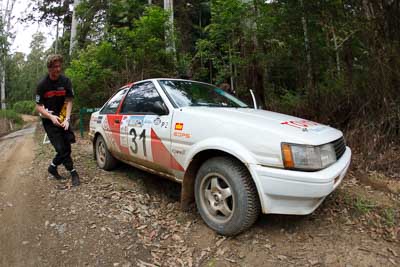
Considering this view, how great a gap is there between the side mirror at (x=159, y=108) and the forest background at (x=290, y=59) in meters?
3.04

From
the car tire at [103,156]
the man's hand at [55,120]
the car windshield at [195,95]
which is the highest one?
the car windshield at [195,95]

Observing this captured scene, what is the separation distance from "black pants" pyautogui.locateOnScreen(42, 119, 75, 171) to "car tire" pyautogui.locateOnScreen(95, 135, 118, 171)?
2.08 feet

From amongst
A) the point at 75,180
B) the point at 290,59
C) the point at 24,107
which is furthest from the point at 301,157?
the point at 24,107

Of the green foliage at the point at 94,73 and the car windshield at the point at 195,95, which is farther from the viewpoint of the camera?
the green foliage at the point at 94,73

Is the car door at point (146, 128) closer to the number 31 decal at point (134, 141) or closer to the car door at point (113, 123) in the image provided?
the number 31 decal at point (134, 141)

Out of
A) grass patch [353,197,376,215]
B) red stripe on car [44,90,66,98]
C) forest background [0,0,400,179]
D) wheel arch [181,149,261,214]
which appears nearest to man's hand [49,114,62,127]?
red stripe on car [44,90,66,98]

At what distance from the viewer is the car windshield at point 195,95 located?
10.7 feet

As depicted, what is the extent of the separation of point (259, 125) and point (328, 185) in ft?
2.52

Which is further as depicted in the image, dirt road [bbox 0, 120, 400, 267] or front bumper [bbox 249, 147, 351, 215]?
dirt road [bbox 0, 120, 400, 267]

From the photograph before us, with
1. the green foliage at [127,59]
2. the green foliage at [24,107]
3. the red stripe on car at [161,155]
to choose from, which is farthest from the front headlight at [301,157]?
the green foliage at [24,107]

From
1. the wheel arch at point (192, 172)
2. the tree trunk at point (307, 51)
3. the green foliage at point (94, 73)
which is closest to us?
the wheel arch at point (192, 172)

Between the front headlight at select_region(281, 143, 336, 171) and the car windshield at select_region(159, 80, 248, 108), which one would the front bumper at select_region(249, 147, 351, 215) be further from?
the car windshield at select_region(159, 80, 248, 108)

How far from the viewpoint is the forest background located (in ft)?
14.0

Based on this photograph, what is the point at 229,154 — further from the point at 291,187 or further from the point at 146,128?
the point at 146,128
